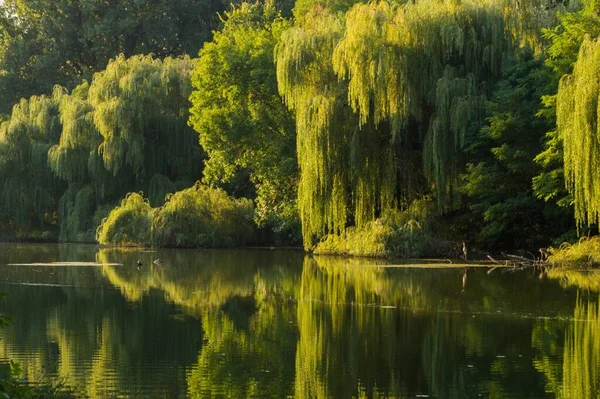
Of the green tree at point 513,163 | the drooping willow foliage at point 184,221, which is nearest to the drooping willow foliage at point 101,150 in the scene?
the drooping willow foliage at point 184,221

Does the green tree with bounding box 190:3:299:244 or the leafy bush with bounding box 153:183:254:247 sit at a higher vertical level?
the green tree with bounding box 190:3:299:244

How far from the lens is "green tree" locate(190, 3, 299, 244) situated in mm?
38812

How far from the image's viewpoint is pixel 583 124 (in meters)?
24.6

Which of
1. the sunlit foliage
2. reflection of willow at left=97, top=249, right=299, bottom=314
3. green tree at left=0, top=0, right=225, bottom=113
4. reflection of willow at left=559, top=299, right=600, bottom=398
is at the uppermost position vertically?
green tree at left=0, top=0, right=225, bottom=113

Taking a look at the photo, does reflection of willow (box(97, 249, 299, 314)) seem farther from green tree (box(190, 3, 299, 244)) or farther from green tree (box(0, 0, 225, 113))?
green tree (box(0, 0, 225, 113))

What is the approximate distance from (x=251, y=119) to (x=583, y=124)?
17.0m

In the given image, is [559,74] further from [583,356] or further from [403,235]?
[583,356]

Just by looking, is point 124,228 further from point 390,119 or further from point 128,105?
point 390,119

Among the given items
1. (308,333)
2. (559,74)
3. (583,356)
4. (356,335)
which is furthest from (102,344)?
(559,74)

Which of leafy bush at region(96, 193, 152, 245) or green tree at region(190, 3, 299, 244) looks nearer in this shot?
green tree at region(190, 3, 299, 244)

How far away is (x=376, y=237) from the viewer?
31453 mm

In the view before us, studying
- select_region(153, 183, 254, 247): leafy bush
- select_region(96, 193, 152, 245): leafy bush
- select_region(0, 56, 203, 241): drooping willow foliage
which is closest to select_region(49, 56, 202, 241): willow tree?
select_region(0, 56, 203, 241): drooping willow foliage

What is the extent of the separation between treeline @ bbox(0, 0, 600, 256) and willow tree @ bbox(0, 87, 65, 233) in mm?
78

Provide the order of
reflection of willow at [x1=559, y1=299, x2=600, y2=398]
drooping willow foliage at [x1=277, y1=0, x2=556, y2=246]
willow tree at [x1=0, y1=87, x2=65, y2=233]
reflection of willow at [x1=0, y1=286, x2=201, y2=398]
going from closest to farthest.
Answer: reflection of willow at [x1=559, y1=299, x2=600, y2=398], reflection of willow at [x1=0, y1=286, x2=201, y2=398], drooping willow foliage at [x1=277, y1=0, x2=556, y2=246], willow tree at [x1=0, y1=87, x2=65, y2=233]
